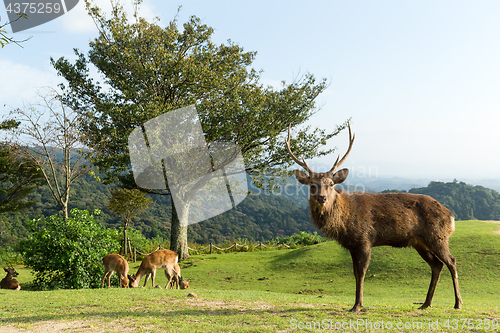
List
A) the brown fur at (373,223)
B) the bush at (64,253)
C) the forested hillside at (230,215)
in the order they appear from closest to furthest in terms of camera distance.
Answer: the brown fur at (373,223)
the bush at (64,253)
the forested hillside at (230,215)

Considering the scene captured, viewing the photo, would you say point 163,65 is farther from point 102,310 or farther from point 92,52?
point 102,310

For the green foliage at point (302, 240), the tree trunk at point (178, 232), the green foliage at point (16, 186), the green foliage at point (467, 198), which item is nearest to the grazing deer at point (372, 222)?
the tree trunk at point (178, 232)

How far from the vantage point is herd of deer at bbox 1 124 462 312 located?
5.57 m

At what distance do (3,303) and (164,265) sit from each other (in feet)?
12.8

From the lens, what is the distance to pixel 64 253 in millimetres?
9531

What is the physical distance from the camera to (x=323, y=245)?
16.5 meters

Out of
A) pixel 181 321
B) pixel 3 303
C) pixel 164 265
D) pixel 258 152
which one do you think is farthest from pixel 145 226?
pixel 181 321

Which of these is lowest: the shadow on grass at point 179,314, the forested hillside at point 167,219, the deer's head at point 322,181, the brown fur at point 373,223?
the forested hillside at point 167,219

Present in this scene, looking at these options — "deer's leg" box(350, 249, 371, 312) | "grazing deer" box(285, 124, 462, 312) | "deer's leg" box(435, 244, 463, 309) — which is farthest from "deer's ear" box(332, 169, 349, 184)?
"deer's leg" box(435, 244, 463, 309)

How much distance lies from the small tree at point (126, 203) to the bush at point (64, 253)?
8.51 m

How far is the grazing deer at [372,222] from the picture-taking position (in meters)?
5.57

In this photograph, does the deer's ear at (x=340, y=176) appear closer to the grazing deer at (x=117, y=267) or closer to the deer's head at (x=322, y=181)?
the deer's head at (x=322, y=181)

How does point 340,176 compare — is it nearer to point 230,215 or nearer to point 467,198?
point 467,198

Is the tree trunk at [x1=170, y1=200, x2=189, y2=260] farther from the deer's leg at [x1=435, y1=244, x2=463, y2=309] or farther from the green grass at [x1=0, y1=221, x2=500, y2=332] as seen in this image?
the deer's leg at [x1=435, y1=244, x2=463, y2=309]
